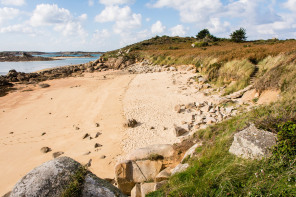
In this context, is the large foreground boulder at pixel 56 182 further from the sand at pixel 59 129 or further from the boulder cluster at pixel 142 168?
the sand at pixel 59 129

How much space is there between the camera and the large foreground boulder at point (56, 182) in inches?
102

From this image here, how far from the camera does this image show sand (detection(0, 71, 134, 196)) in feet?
25.0

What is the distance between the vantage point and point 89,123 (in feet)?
36.8

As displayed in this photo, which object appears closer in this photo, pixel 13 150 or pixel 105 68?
pixel 13 150

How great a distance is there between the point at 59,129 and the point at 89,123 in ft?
6.02

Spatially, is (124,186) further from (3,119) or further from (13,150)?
(3,119)

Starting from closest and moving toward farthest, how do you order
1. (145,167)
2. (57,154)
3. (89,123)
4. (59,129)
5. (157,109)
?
(145,167), (57,154), (59,129), (89,123), (157,109)

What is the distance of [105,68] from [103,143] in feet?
95.0

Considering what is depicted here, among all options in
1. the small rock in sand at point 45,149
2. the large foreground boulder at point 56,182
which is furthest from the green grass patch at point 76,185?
the small rock in sand at point 45,149

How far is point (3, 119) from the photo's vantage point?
13016 mm

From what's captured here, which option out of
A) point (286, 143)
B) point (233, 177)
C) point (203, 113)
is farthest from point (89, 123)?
point (286, 143)

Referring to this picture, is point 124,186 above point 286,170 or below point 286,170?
below

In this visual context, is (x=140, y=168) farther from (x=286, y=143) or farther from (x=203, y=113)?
(x=203, y=113)

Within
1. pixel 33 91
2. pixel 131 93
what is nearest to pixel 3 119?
pixel 33 91
